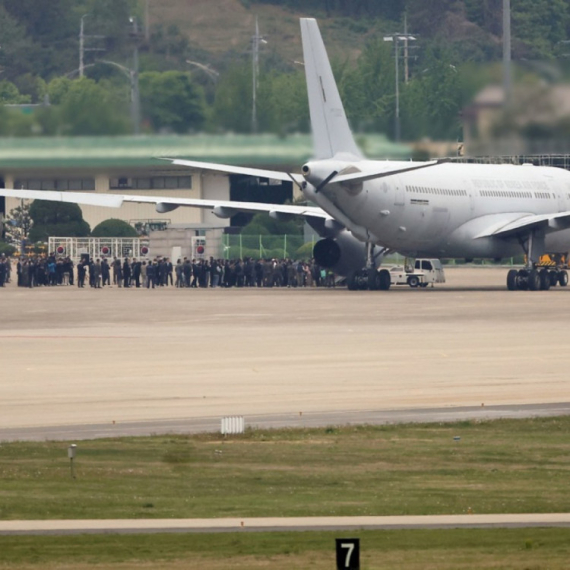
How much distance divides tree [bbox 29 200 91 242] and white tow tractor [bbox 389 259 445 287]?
3244cm

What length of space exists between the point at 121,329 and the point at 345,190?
20299 mm

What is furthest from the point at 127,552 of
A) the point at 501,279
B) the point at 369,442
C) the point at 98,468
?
the point at 501,279

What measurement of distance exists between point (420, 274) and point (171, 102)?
60.1ft

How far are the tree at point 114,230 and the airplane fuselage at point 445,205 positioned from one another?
117 ft

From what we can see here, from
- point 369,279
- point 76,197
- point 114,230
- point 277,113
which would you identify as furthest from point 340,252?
point 114,230

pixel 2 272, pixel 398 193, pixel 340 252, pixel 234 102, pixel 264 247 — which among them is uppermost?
pixel 234 102

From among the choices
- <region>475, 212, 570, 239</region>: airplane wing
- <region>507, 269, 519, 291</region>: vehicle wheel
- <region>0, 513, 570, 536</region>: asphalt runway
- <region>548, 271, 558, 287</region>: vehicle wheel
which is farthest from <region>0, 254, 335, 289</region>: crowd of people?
<region>0, 513, 570, 536</region>: asphalt runway

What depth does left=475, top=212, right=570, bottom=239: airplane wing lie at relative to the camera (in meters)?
67.0

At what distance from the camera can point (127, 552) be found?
46.4 feet

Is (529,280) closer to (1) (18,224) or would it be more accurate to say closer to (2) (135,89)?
(2) (135,89)

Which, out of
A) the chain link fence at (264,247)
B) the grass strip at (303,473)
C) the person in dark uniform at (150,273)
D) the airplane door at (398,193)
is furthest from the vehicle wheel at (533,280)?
the grass strip at (303,473)

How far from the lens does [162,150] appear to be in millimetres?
69438

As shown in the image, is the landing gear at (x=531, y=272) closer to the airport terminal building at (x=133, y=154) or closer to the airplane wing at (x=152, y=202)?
the airport terminal building at (x=133, y=154)

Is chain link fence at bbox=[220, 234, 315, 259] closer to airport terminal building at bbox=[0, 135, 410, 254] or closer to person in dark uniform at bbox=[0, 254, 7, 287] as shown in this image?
person in dark uniform at bbox=[0, 254, 7, 287]
